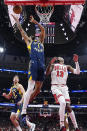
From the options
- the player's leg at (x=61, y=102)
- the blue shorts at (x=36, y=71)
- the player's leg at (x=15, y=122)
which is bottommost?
the player's leg at (x=15, y=122)

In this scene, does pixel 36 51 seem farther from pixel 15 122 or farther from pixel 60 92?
pixel 15 122

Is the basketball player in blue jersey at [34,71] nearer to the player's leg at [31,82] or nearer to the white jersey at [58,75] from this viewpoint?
the player's leg at [31,82]

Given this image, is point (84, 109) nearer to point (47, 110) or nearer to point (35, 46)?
A: point (47, 110)

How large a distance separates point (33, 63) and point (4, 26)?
2151cm

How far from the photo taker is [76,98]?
27859mm

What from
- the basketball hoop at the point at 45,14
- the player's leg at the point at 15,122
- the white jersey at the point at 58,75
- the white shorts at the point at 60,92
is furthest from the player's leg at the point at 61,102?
the basketball hoop at the point at 45,14

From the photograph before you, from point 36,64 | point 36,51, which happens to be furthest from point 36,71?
point 36,51

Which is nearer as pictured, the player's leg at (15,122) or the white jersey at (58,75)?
the white jersey at (58,75)

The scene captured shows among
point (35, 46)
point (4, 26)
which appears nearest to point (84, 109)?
point (4, 26)

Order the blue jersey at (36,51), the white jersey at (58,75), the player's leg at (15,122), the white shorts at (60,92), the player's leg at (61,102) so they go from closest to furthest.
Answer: the player's leg at (61,102) → the blue jersey at (36,51) → the white shorts at (60,92) → the white jersey at (58,75) → the player's leg at (15,122)

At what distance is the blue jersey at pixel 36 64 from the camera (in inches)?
210

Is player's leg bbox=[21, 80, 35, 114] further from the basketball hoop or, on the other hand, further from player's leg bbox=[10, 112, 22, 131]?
the basketball hoop

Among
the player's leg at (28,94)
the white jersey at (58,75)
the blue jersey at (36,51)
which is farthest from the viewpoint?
the white jersey at (58,75)

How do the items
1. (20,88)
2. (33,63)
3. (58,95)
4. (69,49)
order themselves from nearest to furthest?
(33,63) → (58,95) → (20,88) → (69,49)
